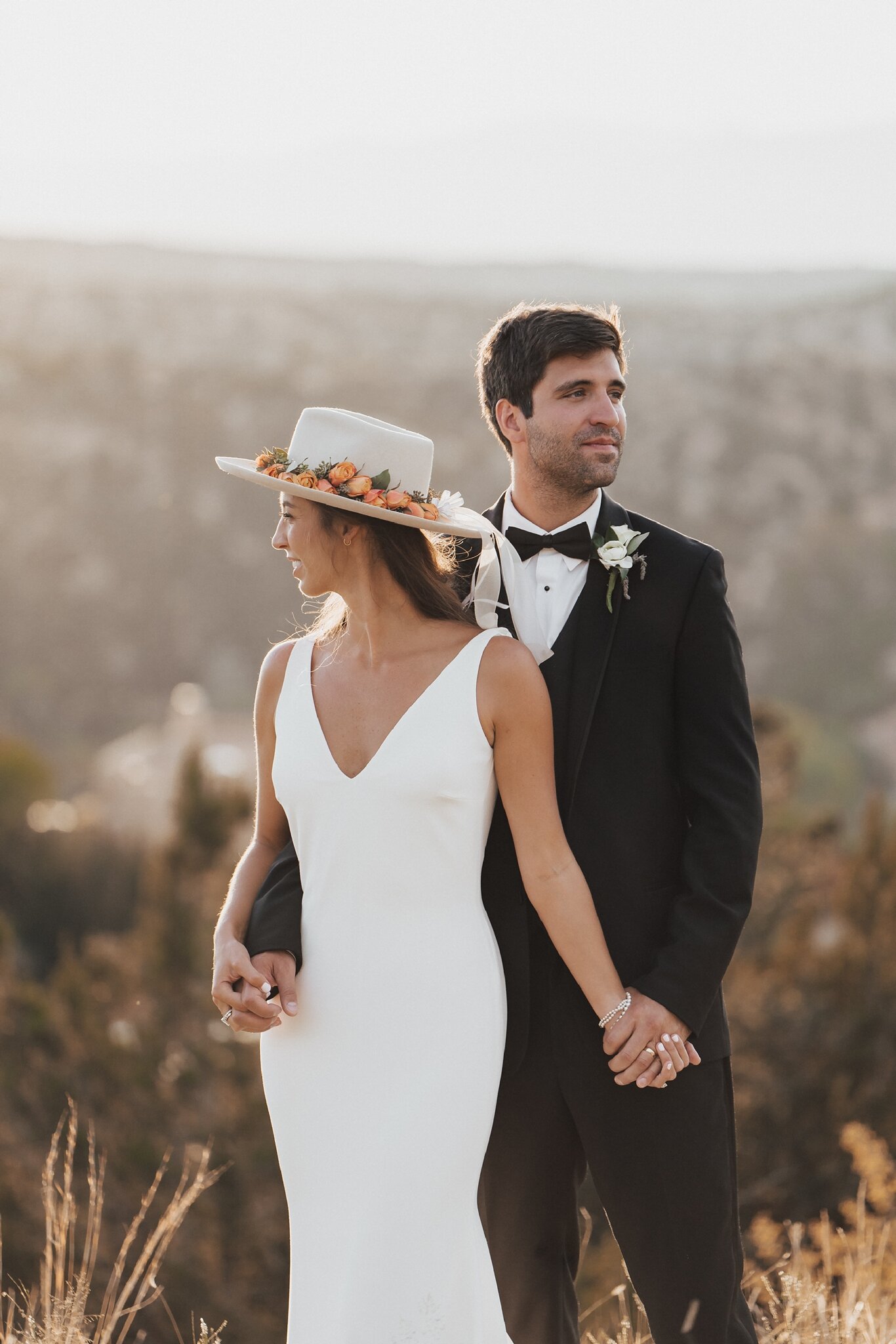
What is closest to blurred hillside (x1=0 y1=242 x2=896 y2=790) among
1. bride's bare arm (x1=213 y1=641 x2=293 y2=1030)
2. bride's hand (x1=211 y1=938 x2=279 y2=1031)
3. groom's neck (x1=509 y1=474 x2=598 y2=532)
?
bride's bare arm (x1=213 y1=641 x2=293 y2=1030)

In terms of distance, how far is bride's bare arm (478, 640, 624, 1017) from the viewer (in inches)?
83.1

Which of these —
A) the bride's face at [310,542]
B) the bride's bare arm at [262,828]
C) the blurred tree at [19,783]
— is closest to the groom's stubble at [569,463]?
the bride's face at [310,542]

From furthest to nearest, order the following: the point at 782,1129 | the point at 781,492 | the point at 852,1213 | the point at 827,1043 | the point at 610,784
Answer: the point at 781,492
the point at 827,1043
the point at 782,1129
the point at 852,1213
the point at 610,784

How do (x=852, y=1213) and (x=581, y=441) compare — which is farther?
(x=852, y=1213)

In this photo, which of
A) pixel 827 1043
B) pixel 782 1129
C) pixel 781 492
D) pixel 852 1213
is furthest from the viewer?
pixel 781 492

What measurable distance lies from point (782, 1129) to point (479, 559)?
763 cm

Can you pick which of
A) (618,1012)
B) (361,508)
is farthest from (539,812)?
(361,508)

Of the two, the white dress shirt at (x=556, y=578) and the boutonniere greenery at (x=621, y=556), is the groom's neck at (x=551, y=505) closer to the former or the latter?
the white dress shirt at (x=556, y=578)

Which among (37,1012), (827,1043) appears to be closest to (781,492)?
(827,1043)

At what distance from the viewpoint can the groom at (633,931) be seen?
222cm

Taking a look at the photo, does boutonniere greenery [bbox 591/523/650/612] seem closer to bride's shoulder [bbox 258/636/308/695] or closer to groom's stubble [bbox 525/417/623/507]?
groom's stubble [bbox 525/417/623/507]

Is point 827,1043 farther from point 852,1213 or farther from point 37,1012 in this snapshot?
point 37,1012

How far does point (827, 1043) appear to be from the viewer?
31.0 ft

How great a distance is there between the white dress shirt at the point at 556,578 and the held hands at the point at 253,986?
76cm
